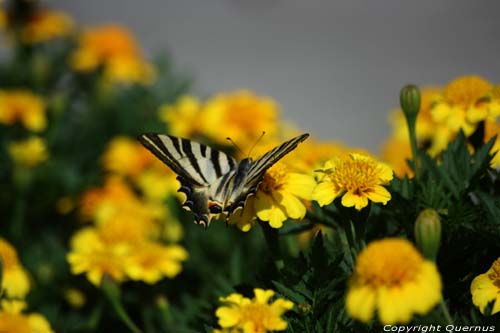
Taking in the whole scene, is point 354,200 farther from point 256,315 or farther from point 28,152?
point 28,152

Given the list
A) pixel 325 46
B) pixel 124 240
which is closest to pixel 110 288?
pixel 124 240

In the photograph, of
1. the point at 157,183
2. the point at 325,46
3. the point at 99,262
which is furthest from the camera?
the point at 325,46

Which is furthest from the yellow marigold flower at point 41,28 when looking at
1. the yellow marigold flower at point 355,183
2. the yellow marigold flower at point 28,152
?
the yellow marigold flower at point 355,183

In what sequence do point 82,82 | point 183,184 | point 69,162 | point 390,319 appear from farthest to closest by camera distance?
1. point 82,82
2. point 69,162
3. point 183,184
4. point 390,319

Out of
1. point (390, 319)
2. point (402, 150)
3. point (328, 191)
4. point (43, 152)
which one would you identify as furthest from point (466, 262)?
point (43, 152)

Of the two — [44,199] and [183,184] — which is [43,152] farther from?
[183,184]

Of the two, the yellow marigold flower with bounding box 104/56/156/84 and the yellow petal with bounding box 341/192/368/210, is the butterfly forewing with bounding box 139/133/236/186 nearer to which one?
the yellow petal with bounding box 341/192/368/210

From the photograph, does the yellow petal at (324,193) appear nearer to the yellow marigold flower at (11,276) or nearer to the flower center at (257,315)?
the flower center at (257,315)
